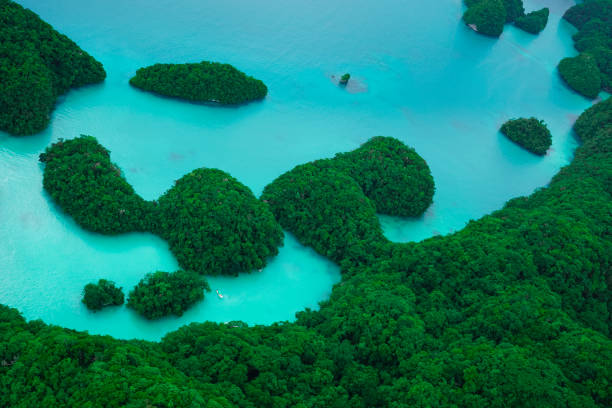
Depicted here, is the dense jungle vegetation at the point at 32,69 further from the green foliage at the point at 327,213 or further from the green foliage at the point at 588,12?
the green foliage at the point at 588,12

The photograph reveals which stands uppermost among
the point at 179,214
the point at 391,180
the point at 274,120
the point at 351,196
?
the point at 274,120


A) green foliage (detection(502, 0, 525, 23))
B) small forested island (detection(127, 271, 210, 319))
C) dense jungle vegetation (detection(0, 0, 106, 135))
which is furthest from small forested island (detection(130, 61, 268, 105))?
green foliage (detection(502, 0, 525, 23))

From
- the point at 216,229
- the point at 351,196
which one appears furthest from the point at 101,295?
the point at 351,196

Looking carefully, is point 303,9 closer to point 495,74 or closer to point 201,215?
point 495,74

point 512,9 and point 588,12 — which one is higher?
point 512,9

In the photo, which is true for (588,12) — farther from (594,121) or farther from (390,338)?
(390,338)
